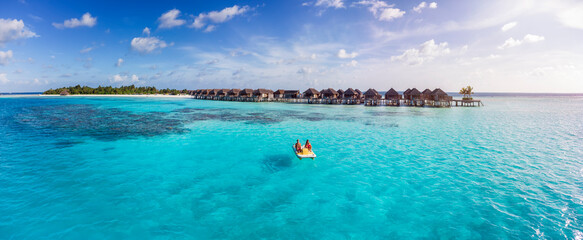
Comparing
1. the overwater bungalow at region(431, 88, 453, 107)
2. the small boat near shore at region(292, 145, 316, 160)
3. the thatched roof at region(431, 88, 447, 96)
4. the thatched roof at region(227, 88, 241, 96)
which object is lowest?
the small boat near shore at region(292, 145, 316, 160)

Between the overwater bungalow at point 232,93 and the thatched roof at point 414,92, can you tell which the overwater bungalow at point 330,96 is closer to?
the thatched roof at point 414,92

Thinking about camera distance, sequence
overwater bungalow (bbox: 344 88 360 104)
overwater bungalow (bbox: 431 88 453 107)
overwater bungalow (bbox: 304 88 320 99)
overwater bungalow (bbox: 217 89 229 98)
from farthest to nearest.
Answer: overwater bungalow (bbox: 217 89 229 98)
overwater bungalow (bbox: 304 88 320 99)
overwater bungalow (bbox: 344 88 360 104)
overwater bungalow (bbox: 431 88 453 107)

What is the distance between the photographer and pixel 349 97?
5412cm

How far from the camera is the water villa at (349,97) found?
4722 cm

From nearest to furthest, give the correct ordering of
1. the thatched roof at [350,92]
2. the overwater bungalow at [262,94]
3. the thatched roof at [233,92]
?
the thatched roof at [350,92], the overwater bungalow at [262,94], the thatched roof at [233,92]

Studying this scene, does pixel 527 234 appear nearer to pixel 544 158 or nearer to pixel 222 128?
pixel 544 158

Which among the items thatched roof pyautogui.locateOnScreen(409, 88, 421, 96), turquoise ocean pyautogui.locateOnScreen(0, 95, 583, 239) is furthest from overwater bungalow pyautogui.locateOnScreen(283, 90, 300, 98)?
turquoise ocean pyautogui.locateOnScreen(0, 95, 583, 239)

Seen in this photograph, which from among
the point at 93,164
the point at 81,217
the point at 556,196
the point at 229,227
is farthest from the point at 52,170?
the point at 556,196


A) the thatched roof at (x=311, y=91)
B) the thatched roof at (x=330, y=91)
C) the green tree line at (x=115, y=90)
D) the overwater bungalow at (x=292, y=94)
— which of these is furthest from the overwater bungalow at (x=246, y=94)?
the green tree line at (x=115, y=90)

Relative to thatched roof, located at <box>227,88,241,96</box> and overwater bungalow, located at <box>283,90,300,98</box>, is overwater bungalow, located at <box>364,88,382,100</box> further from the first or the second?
thatched roof, located at <box>227,88,241,96</box>

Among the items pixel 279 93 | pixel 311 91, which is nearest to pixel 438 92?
pixel 311 91

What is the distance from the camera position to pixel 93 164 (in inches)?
410

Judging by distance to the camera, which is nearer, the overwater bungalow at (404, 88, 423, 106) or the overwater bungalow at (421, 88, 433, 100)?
the overwater bungalow at (421, 88, 433, 100)

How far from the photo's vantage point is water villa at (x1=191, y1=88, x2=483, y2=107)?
47219 mm
